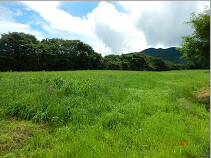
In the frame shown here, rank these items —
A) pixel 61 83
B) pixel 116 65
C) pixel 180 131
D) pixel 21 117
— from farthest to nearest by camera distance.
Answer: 1. pixel 116 65
2. pixel 61 83
3. pixel 21 117
4. pixel 180 131

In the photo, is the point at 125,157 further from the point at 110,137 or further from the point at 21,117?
the point at 21,117

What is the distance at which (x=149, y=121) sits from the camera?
15.4 feet

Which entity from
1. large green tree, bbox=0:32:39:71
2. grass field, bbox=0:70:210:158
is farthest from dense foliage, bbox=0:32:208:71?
grass field, bbox=0:70:210:158

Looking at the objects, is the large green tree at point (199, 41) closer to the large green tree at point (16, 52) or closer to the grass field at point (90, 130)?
the grass field at point (90, 130)

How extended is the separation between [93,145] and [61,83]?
18.8 feet

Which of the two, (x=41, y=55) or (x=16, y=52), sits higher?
(x=16, y=52)

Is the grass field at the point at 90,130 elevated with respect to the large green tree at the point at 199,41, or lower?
lower

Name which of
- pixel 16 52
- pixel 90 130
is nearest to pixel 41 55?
pixel 16 52

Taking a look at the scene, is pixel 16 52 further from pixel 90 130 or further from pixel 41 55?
pixel 90 130

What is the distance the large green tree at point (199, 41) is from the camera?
23.4 feet

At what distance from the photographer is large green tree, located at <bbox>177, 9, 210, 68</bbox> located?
23.4ft

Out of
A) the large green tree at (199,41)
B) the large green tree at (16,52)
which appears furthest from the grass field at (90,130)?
the large green tree at (16,52)

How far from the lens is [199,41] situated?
795 cm

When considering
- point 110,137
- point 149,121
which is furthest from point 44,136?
point 149,121
